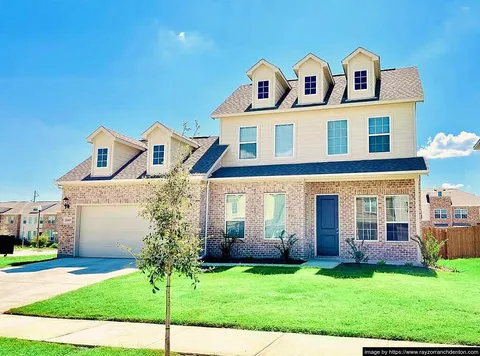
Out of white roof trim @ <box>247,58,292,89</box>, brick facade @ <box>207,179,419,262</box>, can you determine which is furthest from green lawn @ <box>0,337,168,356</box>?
white roof trim @ <box>247,58,292,89</box>

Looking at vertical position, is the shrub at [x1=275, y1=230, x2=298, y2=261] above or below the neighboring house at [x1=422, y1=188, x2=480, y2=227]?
below

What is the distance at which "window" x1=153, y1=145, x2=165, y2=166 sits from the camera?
59.1ft

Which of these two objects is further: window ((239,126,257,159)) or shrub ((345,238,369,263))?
window ((239,126,257,159))

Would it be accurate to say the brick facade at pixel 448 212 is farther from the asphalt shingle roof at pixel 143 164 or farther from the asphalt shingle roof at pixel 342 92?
the asphalt shingle roof at pixel 143 164

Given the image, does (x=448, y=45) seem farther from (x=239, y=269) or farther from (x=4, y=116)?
(x=4, y=116)

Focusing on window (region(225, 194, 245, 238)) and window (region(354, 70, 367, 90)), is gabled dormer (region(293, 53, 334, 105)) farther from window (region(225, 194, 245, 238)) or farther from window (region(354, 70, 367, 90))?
window (region(225, 194, 245, 238))

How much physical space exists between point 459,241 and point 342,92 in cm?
971

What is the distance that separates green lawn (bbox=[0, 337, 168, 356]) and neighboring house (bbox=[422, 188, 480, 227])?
175ft

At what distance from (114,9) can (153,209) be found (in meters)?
9.29

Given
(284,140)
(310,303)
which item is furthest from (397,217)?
(310,303)

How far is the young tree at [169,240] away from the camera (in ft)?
17.2

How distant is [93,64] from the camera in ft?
49.7

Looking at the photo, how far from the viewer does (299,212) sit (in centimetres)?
1564

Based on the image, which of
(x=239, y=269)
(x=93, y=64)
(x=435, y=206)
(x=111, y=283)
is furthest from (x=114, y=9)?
(x=435, y=206)
